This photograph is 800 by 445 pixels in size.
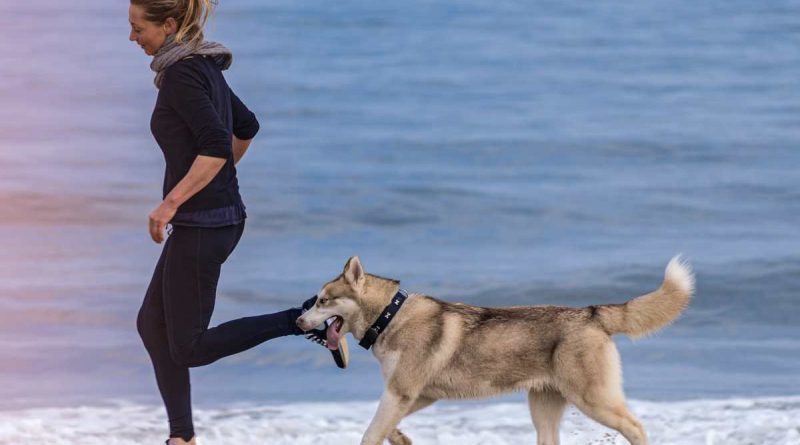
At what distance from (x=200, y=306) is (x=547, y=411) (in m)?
1.55

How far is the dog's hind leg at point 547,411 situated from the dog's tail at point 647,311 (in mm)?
408

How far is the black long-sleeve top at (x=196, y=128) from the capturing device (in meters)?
5.25

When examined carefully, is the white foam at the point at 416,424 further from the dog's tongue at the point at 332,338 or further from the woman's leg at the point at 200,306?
the woman's leg at the point at 200,306

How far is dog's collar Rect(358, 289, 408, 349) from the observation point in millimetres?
5750

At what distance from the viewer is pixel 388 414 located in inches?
221

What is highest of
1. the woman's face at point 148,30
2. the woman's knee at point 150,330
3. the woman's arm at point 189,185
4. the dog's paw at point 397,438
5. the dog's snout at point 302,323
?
the woman's face at point 148,30

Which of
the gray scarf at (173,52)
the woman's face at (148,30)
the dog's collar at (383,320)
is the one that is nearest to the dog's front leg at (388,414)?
the dog's collar at (383,320)

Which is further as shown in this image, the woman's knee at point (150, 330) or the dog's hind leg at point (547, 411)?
the dog's hind leg at point (547, 411)

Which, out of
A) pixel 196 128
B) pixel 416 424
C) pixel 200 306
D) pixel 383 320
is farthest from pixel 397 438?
pixel 416 424

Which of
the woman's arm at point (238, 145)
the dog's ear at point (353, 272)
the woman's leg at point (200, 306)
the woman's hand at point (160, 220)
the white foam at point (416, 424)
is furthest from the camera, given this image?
the white foam at point (416, 424)

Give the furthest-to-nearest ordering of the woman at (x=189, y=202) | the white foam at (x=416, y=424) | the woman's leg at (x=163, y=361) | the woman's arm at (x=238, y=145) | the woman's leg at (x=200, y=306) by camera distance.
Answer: the white foam at (x=416, y=424) < the woman's arm at (x=238, y=145) < the woman's leg at (x=163, y=361) < the woman's leg at (x=200, y=306) < the woman at (x=189, y=202)

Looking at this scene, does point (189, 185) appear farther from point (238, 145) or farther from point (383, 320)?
point (383, 320)

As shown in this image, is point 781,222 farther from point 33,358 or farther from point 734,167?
point 33,358

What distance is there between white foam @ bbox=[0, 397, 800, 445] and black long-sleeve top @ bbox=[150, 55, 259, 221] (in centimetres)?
257
